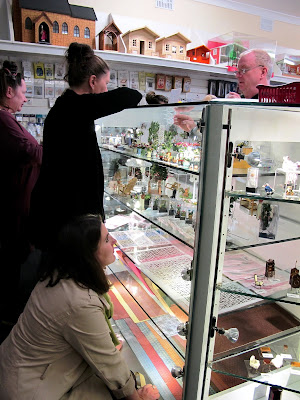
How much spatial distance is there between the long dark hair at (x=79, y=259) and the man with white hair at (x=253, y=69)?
1878mm

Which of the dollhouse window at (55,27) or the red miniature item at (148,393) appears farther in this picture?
the dollhouse window at (55,27)

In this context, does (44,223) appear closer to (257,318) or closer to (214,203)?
(214,203)

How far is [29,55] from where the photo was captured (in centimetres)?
348

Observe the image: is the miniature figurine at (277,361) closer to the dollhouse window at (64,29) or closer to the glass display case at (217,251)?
the glass display case at (217,251)

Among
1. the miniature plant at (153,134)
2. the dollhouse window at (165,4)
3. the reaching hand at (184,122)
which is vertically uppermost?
the dollhouse window at (165,4)

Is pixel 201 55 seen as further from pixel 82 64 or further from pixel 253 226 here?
pixel 253 226

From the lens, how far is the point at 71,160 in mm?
2006

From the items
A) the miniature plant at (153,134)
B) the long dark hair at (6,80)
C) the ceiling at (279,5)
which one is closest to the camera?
the miniature plant at (153,134)

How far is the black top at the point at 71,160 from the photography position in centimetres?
190

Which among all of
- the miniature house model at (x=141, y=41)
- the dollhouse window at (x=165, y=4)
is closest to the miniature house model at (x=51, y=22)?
the miniature house model at (x=141, y=41)

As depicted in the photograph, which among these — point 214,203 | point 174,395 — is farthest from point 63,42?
point 174,395

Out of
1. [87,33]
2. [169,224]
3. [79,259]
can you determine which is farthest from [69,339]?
[87,33]

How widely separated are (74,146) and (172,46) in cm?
231

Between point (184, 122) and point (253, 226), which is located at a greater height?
point (184, 122)
